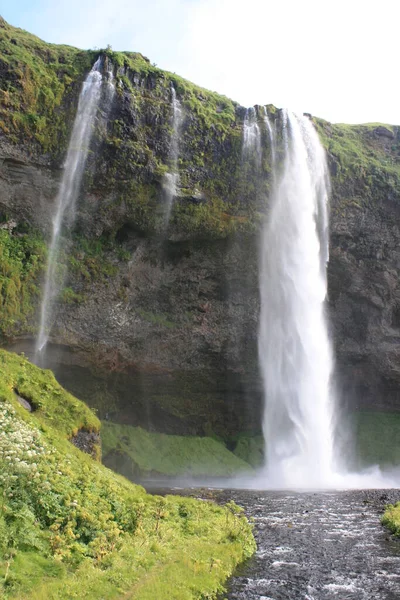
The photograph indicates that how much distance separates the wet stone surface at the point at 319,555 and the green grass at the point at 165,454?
14.6 metres

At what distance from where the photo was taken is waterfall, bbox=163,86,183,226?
36562mm

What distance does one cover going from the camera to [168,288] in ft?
128

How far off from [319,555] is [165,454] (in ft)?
85.2

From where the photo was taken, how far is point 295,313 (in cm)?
3894

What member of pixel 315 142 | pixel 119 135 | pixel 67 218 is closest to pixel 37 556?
pixel 67 218

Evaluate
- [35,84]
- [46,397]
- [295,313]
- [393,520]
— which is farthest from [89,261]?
[393,520]

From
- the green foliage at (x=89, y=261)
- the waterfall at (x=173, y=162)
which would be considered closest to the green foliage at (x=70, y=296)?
the green foliage at (x=89, y=261)

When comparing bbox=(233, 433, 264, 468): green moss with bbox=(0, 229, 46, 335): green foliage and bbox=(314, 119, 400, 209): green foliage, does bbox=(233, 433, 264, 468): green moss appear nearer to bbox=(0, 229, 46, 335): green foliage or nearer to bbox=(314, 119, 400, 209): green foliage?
bbox=(0, 229, 46, 335): green foliage

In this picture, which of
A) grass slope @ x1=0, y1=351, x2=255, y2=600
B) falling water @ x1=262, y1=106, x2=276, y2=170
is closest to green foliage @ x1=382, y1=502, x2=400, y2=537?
grass slope @ x1=0, y1=351, x2=255, y2=600

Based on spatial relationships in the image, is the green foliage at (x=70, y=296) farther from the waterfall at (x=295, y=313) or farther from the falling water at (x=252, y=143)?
the falling water at (x=252, y=143)

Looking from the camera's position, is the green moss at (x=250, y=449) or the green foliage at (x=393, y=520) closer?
the green foliage at (x=393, y=520)

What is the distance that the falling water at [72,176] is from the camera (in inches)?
1320

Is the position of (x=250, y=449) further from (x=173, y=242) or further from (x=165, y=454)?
(x=173, y=242)

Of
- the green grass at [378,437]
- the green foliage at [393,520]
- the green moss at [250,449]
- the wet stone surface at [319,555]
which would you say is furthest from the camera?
the green grass at [378,437]
